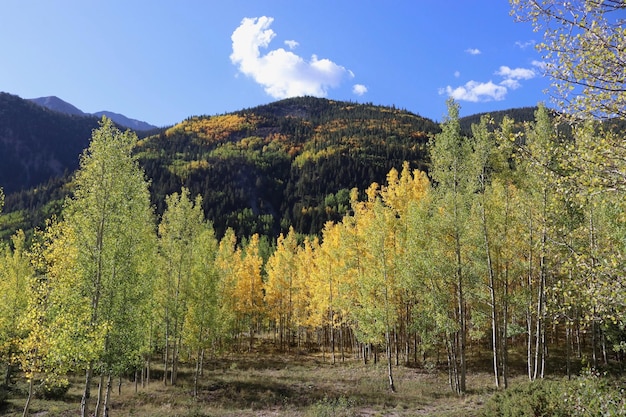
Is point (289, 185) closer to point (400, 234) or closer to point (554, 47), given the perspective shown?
point (400, 234)

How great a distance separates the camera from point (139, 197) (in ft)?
54.0

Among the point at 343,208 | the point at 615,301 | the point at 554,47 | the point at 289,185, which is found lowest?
the point at 615,301

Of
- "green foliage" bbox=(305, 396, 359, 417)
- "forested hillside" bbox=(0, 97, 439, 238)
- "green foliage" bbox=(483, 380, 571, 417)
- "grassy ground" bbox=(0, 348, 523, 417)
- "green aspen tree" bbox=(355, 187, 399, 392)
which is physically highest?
"forested hillside" bbox=(0, 97, 439, 238)

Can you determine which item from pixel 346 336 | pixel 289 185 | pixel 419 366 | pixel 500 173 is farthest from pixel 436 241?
pixel 289 185

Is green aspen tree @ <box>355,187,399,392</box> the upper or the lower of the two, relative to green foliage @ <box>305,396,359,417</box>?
upper

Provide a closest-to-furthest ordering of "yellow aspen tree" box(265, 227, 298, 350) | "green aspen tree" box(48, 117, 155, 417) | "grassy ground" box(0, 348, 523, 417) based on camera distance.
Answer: "green aspen tree" box(48, 117, 155, 417)
"grassy ground" box(0, 348, 523, 417)
"yellow aspen tree" box(265, 227, 298, 350)

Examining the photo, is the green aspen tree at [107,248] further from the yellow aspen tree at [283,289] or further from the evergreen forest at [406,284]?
the yellow aspen tree at [283,289]

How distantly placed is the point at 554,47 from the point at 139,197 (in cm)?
1561

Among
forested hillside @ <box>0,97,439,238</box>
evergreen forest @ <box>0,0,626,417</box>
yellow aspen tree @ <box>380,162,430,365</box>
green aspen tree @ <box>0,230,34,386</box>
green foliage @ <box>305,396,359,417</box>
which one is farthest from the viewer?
forested hillside @ <box>0,97,439,238</box>

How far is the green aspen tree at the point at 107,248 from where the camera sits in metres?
14.4

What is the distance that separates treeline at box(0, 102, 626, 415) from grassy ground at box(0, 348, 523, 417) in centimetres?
159

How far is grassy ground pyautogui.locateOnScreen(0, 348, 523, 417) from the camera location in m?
18.7

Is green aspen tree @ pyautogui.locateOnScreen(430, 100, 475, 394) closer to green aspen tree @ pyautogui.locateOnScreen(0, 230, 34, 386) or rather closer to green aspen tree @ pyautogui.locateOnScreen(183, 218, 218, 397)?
green aspen tree @ pyautogui.locateOnScreen(183, 218, 218, 397)

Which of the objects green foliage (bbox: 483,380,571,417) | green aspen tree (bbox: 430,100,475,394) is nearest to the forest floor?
green foliage (bbox: 483,380,571,417)
